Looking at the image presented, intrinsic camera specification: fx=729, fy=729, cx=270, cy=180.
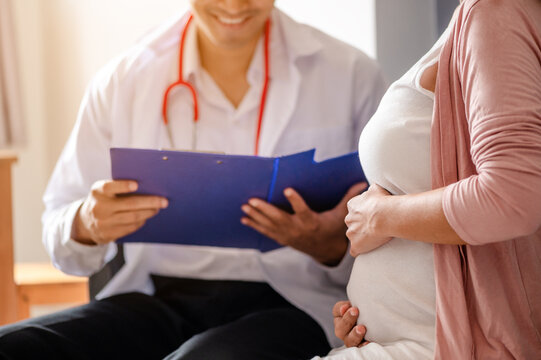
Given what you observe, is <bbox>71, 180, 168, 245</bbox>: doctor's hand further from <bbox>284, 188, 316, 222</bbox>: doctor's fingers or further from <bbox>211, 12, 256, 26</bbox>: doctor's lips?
<bbox>211, 12, 256, 26</bbox>: doctor's lips

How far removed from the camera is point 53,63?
10.5 feet

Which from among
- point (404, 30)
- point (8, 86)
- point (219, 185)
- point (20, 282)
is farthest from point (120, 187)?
point (8, 86)

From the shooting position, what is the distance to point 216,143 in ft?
5.31

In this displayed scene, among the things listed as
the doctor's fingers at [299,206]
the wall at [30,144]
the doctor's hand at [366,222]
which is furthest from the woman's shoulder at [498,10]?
the wall at [30,144]

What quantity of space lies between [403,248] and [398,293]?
0.06 meters

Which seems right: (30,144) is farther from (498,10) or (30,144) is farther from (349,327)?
(498,10)

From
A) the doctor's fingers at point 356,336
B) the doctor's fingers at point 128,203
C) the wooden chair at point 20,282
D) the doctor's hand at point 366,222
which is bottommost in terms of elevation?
the wooden chair at point 20,282

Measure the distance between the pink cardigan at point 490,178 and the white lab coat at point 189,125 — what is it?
0.62m

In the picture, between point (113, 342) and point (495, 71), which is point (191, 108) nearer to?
point (113, 342)

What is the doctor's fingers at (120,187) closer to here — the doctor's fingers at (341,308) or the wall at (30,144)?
the doctor's fingers at (341,308)

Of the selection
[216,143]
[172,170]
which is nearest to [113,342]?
[172,170]

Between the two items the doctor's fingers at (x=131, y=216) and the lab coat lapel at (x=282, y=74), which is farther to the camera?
the lab coat lapel at (x=282, y=74)

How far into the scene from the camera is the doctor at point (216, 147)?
145 centimetres

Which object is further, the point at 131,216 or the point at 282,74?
the point at 282,74
